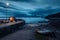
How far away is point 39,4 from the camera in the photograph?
331 cm

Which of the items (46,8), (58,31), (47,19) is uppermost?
(46,8)

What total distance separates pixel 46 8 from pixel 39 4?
0.16 m

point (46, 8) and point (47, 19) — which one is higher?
point (46, 8)

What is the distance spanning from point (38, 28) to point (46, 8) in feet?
1.39

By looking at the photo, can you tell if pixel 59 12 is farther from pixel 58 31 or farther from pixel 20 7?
pixel 20 7

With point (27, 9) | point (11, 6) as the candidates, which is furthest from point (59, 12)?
point (11, 6)

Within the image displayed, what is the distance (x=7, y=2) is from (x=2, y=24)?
443mm

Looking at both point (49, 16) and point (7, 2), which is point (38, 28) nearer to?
point (49, 16)

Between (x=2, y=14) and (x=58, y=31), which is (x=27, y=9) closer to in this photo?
(x=2, y=14)

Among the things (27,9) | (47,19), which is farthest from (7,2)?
(47,19)

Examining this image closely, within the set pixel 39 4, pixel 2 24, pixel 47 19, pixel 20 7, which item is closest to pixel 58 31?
pixel 47 19

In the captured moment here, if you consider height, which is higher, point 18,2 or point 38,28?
point 18,2

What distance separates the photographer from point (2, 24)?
3.15m

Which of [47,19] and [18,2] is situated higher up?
[18,2]
